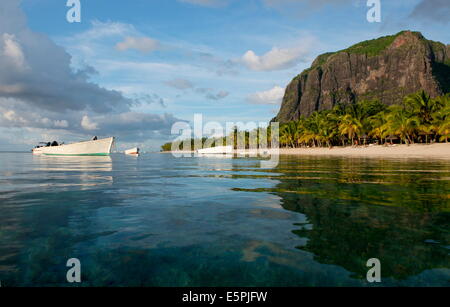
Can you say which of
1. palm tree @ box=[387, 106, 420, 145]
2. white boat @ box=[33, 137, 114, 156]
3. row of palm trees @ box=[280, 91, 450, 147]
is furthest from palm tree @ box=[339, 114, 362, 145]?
white boat @ box=[33, 137, 114, 156]

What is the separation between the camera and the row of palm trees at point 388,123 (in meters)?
63.5

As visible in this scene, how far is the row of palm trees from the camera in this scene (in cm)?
6347

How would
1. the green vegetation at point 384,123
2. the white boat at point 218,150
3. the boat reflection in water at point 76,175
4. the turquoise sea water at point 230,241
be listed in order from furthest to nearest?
the white boat at point 218,150 → the green vegetation at point 384,123 → the boat reflection in water at point 76,175 → the turquoise sea water at point 230,241

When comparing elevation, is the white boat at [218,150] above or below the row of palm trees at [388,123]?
below

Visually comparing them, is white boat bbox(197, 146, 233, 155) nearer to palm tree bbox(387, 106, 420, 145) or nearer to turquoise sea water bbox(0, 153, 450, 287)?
palm tree bbox(387, 106, 420, 145)

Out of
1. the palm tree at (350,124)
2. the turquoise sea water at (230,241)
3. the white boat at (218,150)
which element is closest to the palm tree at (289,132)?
the palm tree at (350,124)

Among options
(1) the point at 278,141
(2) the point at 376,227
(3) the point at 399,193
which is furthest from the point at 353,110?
(2) the point at 376,227

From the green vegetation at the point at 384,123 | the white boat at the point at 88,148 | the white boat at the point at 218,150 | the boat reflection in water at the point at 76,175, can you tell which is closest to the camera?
the boat reflection in water at the point at 76,175

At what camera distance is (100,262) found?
14.8 feet

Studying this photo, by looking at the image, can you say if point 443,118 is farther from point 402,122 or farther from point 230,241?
point 230,241

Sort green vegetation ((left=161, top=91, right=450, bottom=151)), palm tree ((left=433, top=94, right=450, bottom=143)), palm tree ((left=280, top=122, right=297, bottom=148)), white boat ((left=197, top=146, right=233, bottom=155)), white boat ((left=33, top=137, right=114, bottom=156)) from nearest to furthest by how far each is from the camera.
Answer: palm tree ((left=433, top=94, right=450, bottom=143))
green vegetation ((left=161, top=91, right=450, bottom=151))
white boat ((left=33, top=137, right=114, bottom=156))
palm tree ((left=280, top=122, right=297, bottom=148))
white boat ((left=197, top=146, right=233, bottom=155))

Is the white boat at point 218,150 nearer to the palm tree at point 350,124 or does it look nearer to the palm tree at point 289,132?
the palm tree at point 289,132

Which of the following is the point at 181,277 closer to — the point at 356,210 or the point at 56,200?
the point at 356,210
